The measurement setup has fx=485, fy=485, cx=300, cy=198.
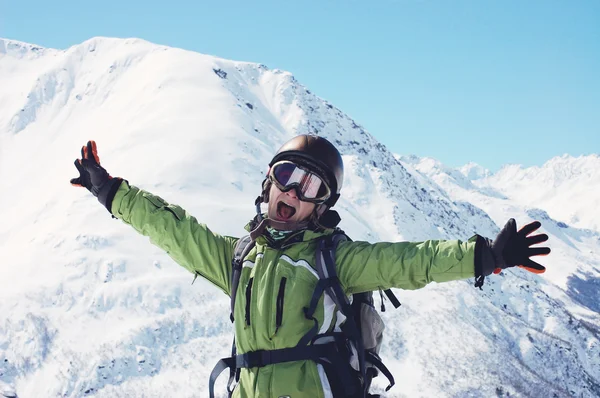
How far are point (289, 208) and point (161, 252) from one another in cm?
4247

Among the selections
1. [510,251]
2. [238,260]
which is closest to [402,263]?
[510,251]

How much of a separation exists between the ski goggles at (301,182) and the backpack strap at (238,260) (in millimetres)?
620

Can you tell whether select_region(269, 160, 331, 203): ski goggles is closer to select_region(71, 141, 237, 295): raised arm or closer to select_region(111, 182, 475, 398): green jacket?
→ select_region(111, 182, 475, 398): green jacket

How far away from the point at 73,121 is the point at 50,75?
28.9 metres

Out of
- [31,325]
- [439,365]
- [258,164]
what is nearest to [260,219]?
[31,325]

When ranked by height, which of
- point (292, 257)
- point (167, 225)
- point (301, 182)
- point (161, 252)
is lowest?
point (292, 257)

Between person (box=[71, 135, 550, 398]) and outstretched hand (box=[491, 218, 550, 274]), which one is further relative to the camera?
person (box=[71, 135, 550, 398])

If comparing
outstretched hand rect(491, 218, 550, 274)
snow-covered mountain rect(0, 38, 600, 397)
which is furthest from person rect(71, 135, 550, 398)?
snow-covered mountain rect(0, 38, 600, 397)

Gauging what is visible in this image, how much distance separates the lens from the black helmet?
4773 mm

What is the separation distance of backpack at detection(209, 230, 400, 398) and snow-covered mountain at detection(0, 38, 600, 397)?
29333mm

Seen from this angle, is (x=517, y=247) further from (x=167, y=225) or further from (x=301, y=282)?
(x=167, y=225)

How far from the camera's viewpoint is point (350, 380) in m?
3.92

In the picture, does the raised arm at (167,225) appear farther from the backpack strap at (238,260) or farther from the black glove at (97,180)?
the backpack strap at (238,260)

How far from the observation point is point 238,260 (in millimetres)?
4566
